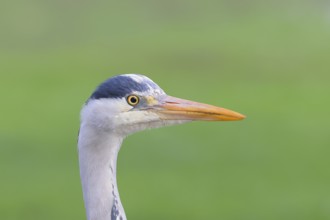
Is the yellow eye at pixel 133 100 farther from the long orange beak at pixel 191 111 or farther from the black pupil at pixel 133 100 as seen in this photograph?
the long orange beak at pixel 191 111

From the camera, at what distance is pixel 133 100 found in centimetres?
562

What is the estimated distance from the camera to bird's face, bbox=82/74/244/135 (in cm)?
553

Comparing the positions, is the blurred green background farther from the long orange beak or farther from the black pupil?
the black pupil

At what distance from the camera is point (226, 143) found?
1555cm

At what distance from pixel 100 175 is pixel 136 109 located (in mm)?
354

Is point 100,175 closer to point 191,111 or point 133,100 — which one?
point 133,100

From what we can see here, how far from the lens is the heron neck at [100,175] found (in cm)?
561

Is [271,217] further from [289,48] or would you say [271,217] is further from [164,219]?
[289,48]

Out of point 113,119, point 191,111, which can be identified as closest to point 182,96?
point 191,111

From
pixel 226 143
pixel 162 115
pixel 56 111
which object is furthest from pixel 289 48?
pixel 162 115

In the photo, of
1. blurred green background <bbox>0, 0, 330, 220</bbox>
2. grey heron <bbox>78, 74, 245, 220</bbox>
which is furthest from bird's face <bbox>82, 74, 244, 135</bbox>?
blurred green background <bbox>0, 0, 330, 220</bbox>

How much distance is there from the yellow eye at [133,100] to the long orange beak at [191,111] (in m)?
0.11

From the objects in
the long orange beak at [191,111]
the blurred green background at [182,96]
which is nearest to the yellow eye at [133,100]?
the long orange beak at [191,111]

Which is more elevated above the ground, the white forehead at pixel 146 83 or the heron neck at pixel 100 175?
the white forehead at pixel 146 83
